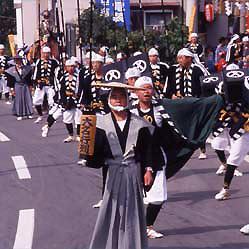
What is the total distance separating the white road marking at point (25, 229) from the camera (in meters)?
7.18

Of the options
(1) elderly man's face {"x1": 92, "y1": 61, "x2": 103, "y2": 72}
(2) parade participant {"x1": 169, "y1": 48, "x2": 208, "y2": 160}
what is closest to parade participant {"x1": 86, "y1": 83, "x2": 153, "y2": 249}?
(2) parade participant {"x1": 169, "y1": 48, "x2": 208, "y2": 160}

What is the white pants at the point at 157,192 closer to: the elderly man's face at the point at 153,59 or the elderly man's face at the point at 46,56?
the elderly man's face at the point at 153,59

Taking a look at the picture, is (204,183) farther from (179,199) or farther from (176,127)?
(176,127)

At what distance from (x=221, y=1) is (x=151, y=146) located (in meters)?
19.6

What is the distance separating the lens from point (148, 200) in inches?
288

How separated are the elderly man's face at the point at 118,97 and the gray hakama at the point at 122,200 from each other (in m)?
0.16

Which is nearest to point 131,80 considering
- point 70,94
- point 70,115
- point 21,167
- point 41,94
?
point 21,167

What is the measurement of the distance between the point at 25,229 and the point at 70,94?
5946 mm

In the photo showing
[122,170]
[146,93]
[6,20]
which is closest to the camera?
[122,170]

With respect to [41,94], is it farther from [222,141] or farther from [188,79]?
[222,141]

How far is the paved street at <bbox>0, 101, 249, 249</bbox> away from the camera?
7.28 meters

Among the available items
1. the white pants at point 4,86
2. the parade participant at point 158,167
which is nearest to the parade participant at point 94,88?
the parade participant at point 158,167

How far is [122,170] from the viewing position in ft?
20.4

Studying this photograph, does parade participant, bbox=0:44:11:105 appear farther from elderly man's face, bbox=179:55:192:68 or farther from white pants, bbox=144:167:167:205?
white pants, bbox=144:167:167:205
